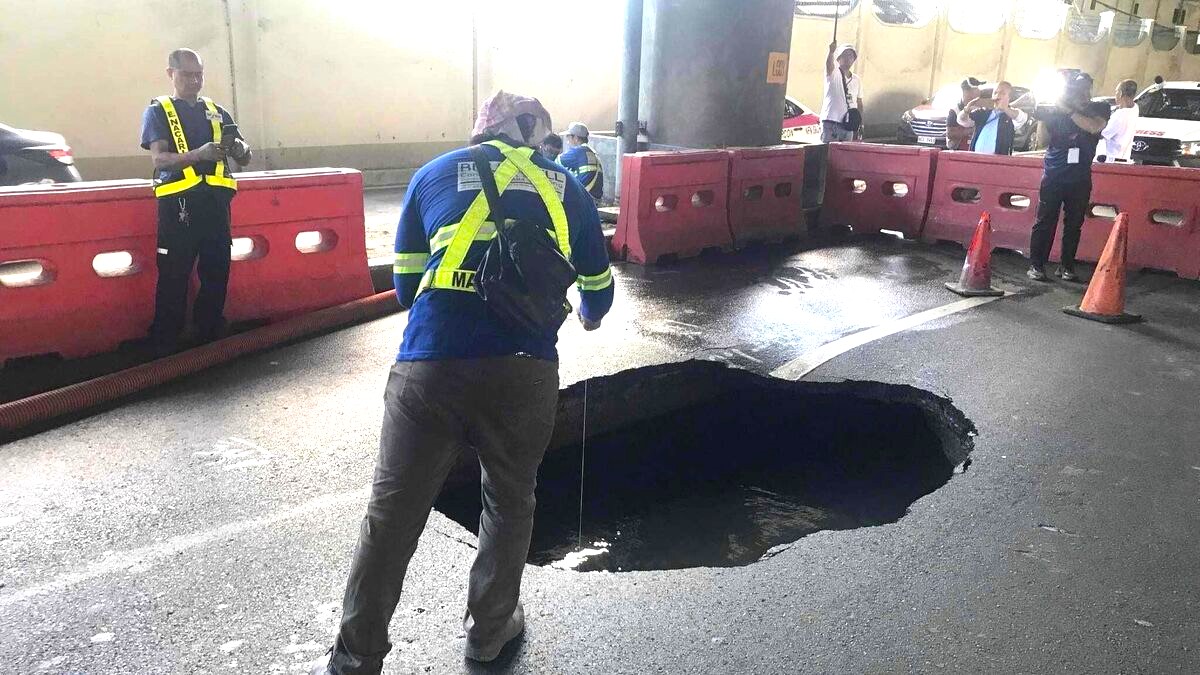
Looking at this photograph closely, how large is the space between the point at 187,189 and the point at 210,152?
31 cm

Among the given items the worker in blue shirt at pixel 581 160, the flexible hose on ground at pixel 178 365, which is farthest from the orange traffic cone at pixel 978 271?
the flexible hose on ground at pixel 178 365

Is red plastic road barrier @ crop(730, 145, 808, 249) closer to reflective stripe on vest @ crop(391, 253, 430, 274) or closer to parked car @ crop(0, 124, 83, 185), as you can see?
parked car @ crop(0, 124, 83, 185)

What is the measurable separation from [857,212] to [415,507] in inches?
406

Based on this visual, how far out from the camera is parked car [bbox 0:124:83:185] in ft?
28.0

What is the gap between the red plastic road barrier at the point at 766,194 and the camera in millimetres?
10953

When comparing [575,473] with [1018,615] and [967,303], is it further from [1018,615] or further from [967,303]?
[967,303]

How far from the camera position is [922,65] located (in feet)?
89.7

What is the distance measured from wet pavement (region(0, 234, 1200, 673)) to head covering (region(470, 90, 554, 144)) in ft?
5.99

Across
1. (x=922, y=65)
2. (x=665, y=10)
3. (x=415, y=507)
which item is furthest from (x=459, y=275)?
(x=922, y=65)

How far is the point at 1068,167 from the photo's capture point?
30.0ft

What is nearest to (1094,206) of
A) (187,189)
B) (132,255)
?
(187,189)

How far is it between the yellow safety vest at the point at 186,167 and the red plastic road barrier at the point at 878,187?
8.30 meters

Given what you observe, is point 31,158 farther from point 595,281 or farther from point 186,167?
point 595,281

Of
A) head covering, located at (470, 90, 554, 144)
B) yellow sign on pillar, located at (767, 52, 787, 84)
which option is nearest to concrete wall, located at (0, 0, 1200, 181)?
yellow sign on pillar, located at (767, 52, 787, 84)
